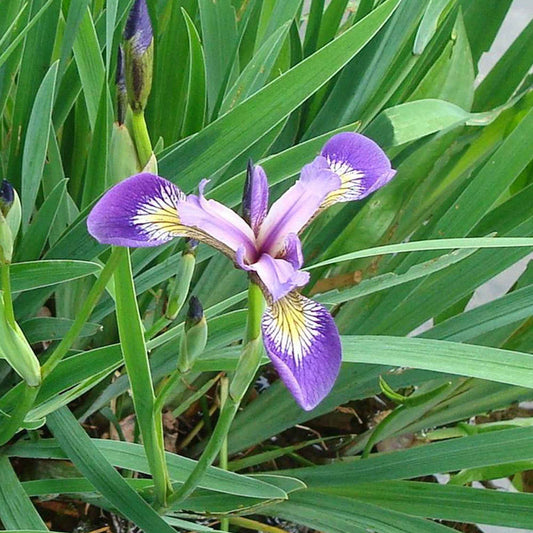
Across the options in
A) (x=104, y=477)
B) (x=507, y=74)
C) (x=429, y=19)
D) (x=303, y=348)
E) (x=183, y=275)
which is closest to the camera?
(x=303, y=348)

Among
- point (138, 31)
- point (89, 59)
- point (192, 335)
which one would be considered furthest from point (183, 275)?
point (89, 59)

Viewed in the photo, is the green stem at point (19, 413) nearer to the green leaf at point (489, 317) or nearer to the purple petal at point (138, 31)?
the purple petal at point (138, 31)

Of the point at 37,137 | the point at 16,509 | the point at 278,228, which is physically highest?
the point at 37,137

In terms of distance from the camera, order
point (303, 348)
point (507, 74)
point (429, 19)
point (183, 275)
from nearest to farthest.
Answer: point (303, 348) → point (183, 275) → point (429, 19) → point (507, 74)

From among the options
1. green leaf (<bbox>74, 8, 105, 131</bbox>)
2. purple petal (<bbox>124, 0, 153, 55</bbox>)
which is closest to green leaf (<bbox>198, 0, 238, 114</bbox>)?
green leaf (<bbox>74, 8, 105, 131</bbox>)

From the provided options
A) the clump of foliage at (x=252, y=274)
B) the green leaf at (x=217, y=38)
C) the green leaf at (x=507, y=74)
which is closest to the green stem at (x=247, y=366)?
the clump of foliage at (x=252, y=274)

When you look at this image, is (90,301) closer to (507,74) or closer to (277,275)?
(277,275)
